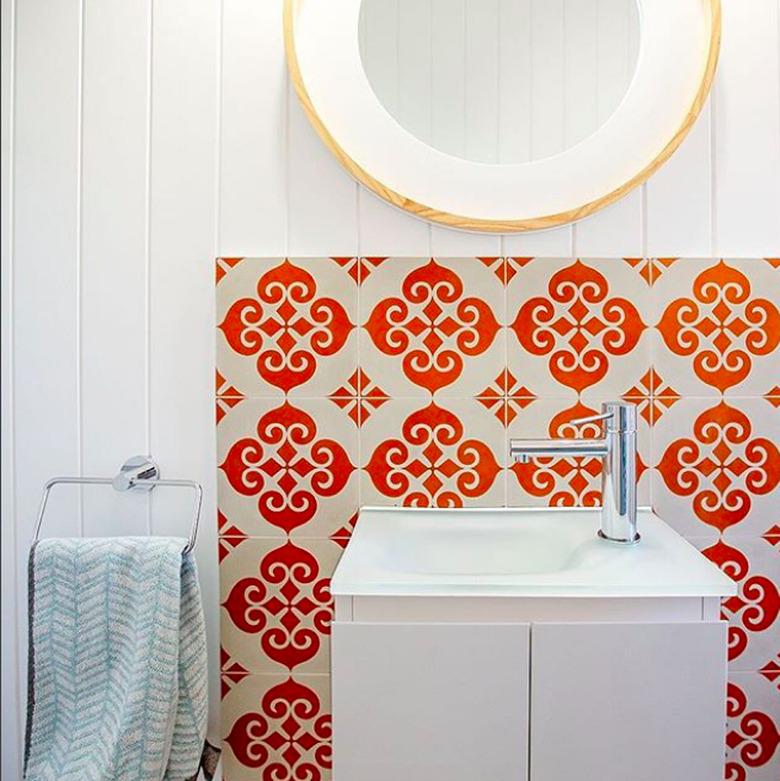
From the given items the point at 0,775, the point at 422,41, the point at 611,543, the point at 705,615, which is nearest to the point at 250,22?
the point at 422,41

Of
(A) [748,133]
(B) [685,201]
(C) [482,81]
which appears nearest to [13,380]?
(C) [482,81]

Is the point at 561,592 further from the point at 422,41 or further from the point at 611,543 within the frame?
the point at 422,41

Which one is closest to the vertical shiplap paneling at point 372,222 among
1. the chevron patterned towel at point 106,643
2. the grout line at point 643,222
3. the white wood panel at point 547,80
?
the white wood panel at point 547,80

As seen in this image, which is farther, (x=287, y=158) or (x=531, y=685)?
(x=287, y=158)

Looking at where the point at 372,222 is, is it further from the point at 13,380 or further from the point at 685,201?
the point at 13,380

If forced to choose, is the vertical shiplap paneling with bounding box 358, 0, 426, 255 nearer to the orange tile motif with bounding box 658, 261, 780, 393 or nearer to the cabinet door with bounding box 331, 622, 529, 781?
the orange tile motif with bounding box 658, 261, 780, 393

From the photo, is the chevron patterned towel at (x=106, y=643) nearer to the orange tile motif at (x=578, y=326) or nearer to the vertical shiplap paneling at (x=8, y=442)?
the vertical shiplap paneling at (x=8, y=442)

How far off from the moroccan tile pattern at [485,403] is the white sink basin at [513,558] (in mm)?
54

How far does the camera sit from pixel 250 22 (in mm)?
1274

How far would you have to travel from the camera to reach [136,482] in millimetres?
1260

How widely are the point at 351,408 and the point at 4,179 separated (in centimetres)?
69

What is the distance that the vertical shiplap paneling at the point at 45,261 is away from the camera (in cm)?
130

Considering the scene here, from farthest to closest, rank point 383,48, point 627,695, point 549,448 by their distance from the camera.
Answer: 1. point 383,48
2. point 549,448
3. point 627,695

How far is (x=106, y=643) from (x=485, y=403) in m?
0.70
